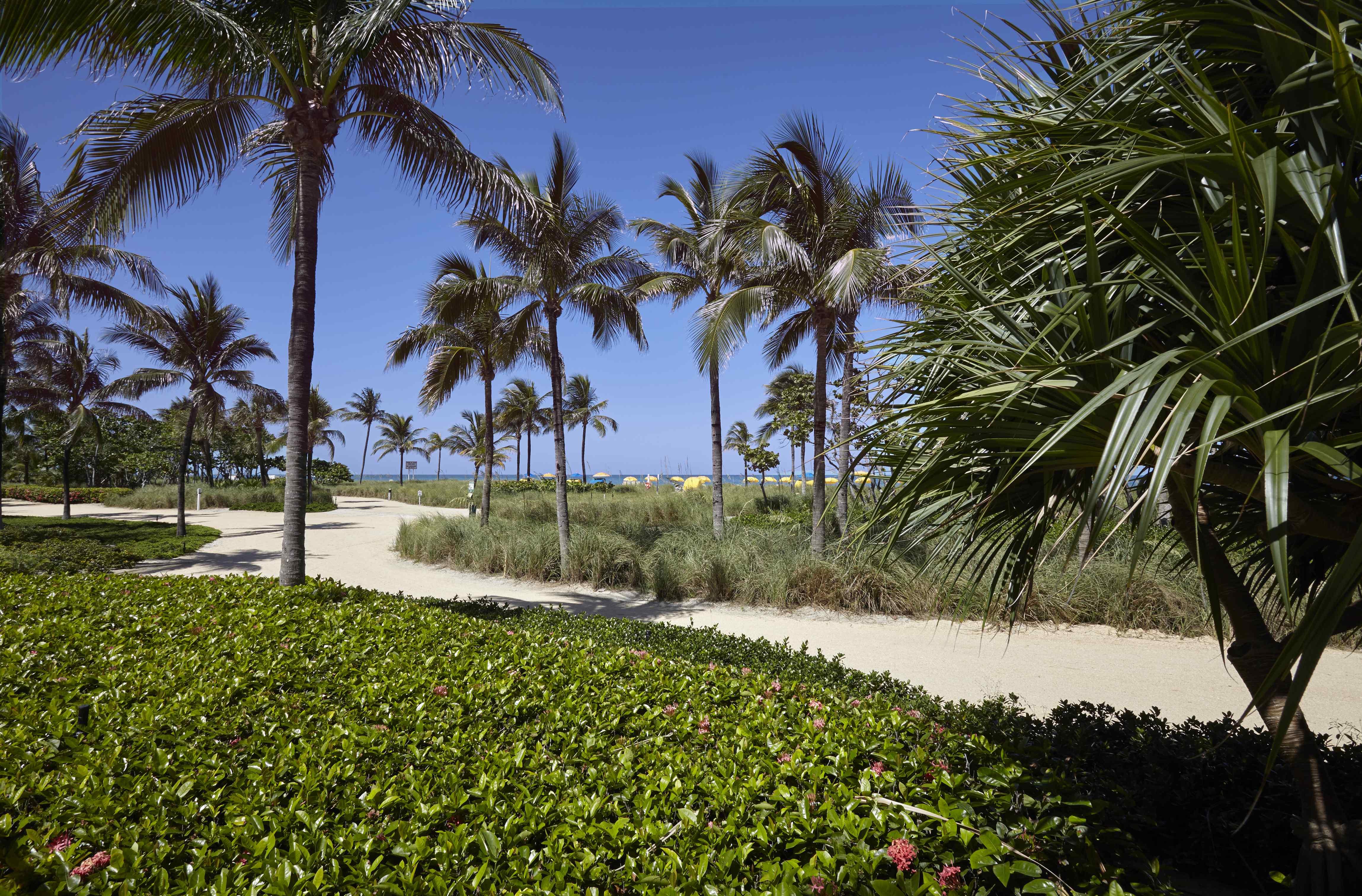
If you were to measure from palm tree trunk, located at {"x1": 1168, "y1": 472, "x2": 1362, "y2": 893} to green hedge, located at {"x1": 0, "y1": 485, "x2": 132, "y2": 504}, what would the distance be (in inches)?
1740

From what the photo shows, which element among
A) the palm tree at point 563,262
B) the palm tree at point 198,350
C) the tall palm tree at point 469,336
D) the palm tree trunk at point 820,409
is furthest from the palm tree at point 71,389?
the palm tree trunk at point 820,409

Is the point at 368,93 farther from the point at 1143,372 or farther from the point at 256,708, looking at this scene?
the point at 1143,372

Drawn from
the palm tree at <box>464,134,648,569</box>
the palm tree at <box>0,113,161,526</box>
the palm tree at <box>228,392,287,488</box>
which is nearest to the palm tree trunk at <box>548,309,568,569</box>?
the palm tree at <box>464,134,648,569</box>

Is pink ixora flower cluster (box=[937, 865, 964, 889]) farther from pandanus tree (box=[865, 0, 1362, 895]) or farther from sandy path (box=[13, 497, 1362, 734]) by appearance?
sandy path (box=[13, 497, 1362, 734])

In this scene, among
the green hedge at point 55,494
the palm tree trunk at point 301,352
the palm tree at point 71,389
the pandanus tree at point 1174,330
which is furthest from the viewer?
the green hedge at point 55,494

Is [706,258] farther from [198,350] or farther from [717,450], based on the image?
[198,350]

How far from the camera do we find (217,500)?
99.6ft

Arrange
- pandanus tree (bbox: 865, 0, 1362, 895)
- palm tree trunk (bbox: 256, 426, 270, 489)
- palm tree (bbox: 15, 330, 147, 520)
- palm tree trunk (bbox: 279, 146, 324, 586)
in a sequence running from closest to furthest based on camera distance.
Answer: pandanus tree (bbox: 865, 0, 1362, 895) → palm tree trunk (bbox: 279, 146, 324, 586) → palm tree (bbox: 15, 330, 147, 520) → palm tree trunk (bbox: 256, 426, 270, 489)

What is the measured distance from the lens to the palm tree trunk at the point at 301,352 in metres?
6.77

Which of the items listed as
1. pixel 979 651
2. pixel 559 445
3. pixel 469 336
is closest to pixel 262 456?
pixel 469 336

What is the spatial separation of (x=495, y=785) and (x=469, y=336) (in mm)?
17607

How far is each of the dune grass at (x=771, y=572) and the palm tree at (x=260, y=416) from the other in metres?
11.3

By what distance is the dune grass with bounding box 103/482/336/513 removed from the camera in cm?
2838

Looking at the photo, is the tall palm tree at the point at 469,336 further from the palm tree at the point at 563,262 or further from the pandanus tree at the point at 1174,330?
the pandanus tree at the point at 1174,330
